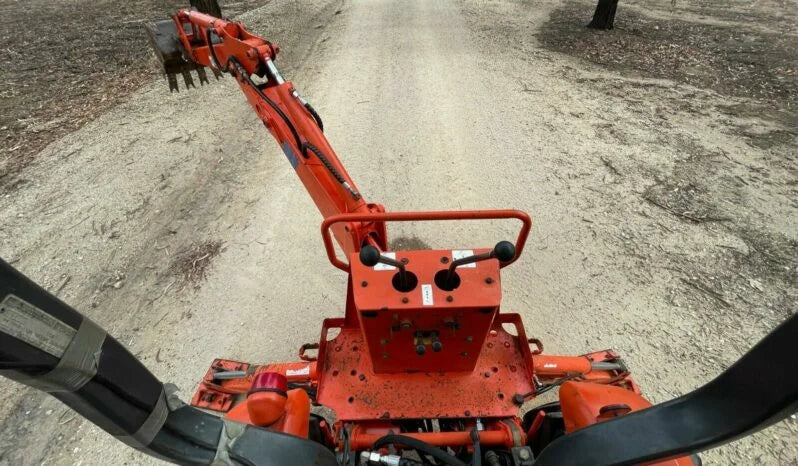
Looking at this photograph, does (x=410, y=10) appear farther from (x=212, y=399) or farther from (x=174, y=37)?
(x=212, y=399)

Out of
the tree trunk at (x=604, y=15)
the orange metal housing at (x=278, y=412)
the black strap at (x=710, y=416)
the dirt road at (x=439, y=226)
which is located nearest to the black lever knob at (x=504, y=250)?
the black strap at (x=710, y=416)

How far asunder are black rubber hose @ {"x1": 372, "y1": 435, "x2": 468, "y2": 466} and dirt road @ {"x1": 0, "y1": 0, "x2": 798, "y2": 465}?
5.73 ft

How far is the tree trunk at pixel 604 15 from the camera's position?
32.4 feet

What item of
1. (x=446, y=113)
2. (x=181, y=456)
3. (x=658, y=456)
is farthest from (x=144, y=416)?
(x=446, y=113)

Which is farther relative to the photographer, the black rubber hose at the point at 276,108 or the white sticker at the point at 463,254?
the black rubber hose at the point at 276,108

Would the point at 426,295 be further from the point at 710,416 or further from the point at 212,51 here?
the point at 212,51

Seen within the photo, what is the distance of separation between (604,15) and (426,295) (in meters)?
10.7

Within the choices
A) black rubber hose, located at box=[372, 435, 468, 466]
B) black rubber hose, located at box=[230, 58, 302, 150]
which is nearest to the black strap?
black rubber hose, located at box=[372, 435, 468, 466]

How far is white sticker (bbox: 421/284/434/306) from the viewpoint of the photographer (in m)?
2.07

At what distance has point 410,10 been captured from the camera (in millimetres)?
12320

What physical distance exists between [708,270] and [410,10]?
426 inches

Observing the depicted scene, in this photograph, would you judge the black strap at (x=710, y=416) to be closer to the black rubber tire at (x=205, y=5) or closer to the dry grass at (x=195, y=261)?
the dry grass at (x=195, y=261)

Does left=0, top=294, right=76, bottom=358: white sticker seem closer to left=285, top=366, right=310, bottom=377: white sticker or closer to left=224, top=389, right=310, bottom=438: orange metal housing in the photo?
left=224, top=389, right=310, bottom=438: orange metal housing

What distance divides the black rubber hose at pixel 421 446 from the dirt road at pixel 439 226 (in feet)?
5.73
